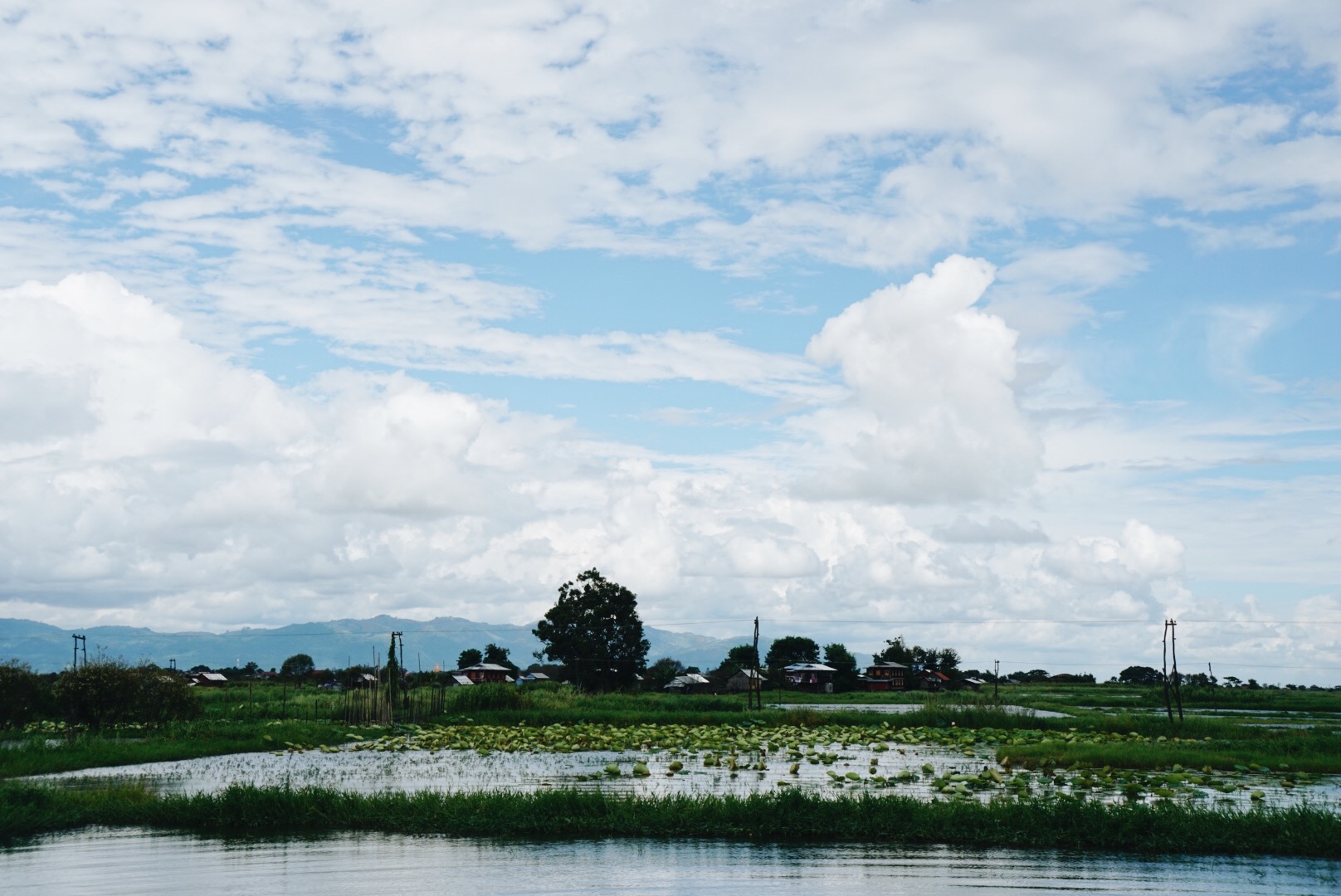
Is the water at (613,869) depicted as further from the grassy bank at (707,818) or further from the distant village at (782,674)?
the distant village at (782,674)

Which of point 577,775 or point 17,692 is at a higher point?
point 17,692

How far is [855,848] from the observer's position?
1531 cm

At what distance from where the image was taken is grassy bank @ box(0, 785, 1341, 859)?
15047mm

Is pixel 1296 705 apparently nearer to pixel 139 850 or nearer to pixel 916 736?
pixel 916 736

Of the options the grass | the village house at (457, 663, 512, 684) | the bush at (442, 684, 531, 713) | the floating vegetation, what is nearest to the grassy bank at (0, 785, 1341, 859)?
the grass

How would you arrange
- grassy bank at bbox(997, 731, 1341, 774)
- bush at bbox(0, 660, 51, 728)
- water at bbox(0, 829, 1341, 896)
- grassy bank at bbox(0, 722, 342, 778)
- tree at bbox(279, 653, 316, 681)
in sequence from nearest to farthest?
water at bbox(0, 829, 1341, 896) → grassy bank at bbox(997, 731, 1341, 774) → grassy bank at bbox(0, 722, 342, 778) → bush at bbox(0, 660, 51, 728) → tree at bbox(279, 653, 316, 681)

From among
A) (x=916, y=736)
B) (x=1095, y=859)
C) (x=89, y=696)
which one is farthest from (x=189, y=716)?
(x=1095, y=859)

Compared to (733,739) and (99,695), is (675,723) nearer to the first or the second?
(733,739)

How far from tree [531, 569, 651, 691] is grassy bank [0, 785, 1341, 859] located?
64.1 metres

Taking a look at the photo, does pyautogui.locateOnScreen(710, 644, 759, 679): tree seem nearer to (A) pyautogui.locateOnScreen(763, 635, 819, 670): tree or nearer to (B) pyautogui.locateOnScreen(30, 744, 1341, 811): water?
(A) pyautogui.locateOnScreen(763, 635, 819, 670): tree

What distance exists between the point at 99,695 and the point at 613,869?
29.7m

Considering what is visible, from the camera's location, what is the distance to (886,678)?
107 meters

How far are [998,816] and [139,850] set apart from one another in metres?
12.7

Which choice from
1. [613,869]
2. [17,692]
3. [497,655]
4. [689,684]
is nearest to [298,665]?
[497,655]
